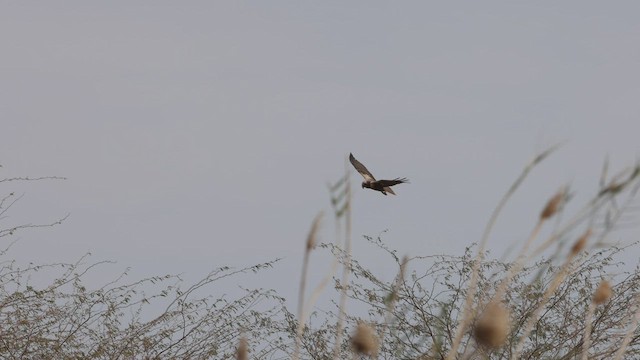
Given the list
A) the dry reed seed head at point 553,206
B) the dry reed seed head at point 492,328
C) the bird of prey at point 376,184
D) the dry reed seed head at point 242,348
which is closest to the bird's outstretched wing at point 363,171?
the bird of prey at point 376,184

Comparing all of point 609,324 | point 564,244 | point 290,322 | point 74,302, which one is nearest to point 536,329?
point 609,324

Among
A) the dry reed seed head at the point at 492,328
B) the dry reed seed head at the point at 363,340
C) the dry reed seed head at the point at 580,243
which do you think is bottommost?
the dry reed seed head at the point at 492,328

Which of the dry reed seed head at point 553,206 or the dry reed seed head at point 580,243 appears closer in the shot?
the dry reed seed head at point 553,206

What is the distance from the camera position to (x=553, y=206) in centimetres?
170

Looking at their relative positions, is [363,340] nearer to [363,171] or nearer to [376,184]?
[376,184]

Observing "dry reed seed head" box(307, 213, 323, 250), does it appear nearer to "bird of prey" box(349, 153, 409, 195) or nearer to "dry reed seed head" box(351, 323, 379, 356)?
"dry reed seed head" box(351, 323, 379, 356)

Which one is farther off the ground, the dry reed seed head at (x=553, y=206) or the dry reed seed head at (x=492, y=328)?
the dry reed seed head at (x=553, y=206)

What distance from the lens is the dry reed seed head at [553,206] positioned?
5.57 feet

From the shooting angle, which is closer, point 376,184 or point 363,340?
point 363,340

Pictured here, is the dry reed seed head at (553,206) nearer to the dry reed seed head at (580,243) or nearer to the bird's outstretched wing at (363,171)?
the dry reed seed head at (580,243)

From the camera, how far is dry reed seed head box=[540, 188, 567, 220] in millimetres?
1697

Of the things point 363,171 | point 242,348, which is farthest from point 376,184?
point 242,348

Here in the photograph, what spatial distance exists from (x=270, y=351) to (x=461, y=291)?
1.65 m

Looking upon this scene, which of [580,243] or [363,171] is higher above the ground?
[363,171]
